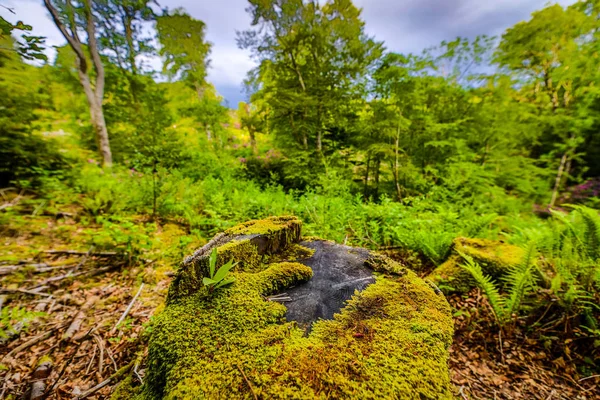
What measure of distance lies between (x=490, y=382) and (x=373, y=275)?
1532mm

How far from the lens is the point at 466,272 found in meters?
2.67

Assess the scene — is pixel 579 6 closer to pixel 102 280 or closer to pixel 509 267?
pixel 509 267

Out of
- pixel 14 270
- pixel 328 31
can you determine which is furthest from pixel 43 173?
pixel 328 31

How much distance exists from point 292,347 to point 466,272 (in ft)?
8.93

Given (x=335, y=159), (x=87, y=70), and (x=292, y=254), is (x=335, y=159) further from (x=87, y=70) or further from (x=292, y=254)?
(x=87, y=70)

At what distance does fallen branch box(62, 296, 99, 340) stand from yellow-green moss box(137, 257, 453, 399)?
1.61 metres

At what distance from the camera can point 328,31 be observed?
7.53 m

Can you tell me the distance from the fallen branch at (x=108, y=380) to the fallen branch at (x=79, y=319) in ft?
2.62

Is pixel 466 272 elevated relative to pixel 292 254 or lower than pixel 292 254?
lower

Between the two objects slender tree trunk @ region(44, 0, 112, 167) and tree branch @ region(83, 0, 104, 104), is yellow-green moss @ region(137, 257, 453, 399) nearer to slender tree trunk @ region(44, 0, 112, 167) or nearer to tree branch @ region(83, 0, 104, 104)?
slender tree trunk @ region(44, 0, 112, 167)

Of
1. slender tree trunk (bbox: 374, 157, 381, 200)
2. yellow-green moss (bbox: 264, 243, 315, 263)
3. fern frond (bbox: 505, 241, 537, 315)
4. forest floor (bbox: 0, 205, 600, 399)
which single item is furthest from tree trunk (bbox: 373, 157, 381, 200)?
yellow-green moss (bbox: 264, 243, 315, 263)

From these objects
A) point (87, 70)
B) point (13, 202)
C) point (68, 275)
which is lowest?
point (68, 275)

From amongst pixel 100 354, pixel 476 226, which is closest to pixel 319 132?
pixel 476 226

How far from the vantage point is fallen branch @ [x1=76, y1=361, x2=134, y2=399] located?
1409 mm
